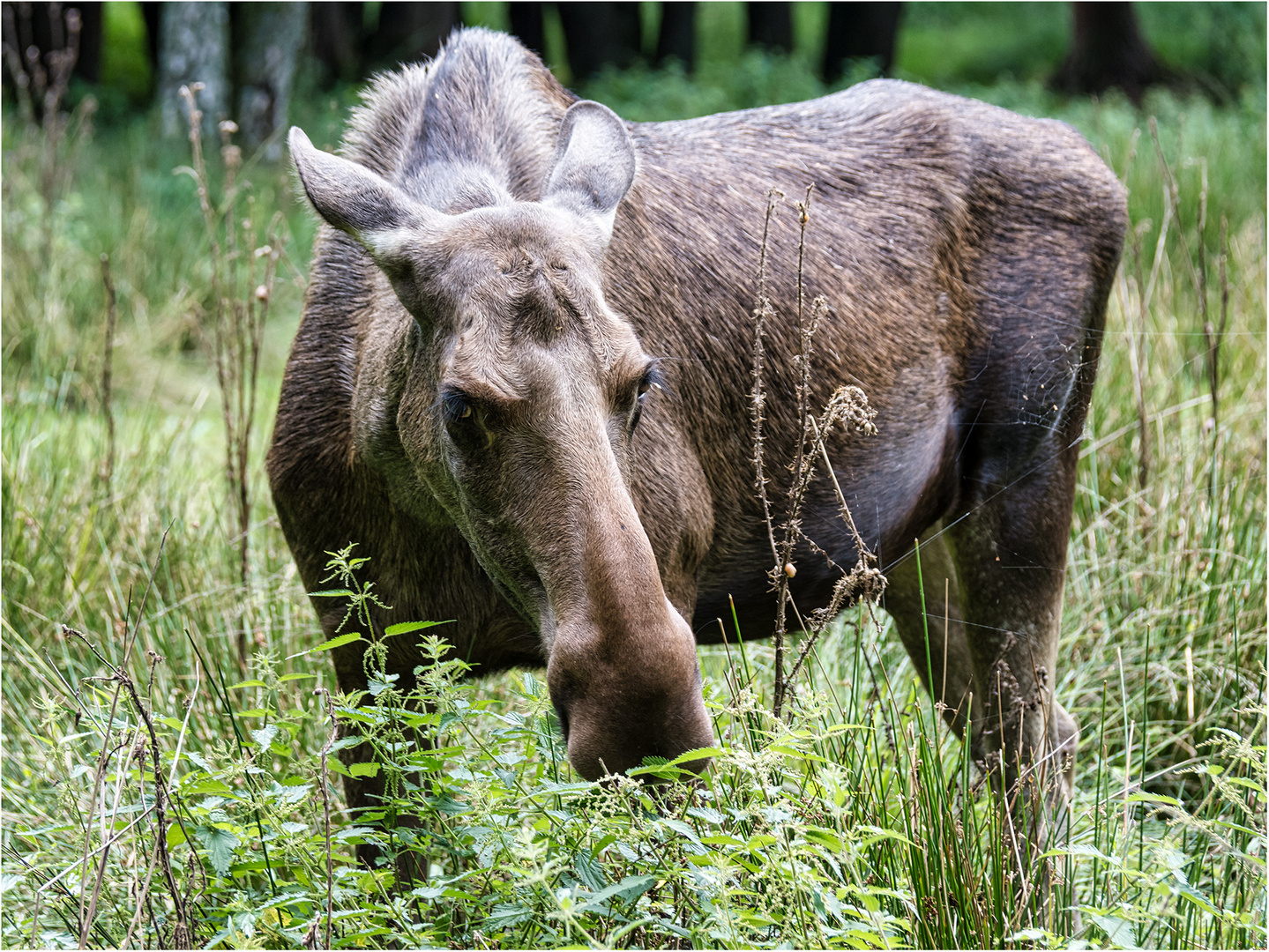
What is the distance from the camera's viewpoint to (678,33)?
24.3 meters

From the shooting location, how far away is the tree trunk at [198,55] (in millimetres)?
12391

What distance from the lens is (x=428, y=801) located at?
2664 millimetres

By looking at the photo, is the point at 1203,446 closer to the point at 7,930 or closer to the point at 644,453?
the point at 644,453

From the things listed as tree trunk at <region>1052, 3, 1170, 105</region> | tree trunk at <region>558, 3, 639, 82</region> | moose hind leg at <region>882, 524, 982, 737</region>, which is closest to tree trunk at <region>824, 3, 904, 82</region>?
tree trunk at <region>1052, 3, 1170, 105</region>

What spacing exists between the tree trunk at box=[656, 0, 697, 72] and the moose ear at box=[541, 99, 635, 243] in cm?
2148

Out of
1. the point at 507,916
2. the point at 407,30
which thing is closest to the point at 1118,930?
the point at 507,916

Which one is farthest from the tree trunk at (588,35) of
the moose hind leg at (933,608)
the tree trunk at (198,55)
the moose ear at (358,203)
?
the moose ear at (358,203)

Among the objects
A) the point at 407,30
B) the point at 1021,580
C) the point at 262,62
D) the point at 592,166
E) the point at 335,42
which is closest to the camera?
the point at 592,166

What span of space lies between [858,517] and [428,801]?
2.06 m

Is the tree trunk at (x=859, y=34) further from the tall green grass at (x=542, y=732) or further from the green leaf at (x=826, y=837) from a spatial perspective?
the green leaf at (x=826, y=837)

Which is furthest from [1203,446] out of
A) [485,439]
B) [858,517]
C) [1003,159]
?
[485,439]

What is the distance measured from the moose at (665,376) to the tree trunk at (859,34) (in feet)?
62.3

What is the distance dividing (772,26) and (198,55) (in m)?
15.8

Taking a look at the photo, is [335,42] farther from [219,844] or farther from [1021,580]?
[219,844]
